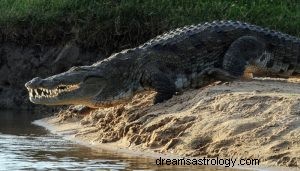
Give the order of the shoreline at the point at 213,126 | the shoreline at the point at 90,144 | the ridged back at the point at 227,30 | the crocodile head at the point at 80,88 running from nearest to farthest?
the shoreline at the point at 213,126 → the shoreline at the point at 90,144 → the crocodile head at the point at 80,88 → the ridged back at the point at 227,30

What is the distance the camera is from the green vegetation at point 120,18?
12.7m

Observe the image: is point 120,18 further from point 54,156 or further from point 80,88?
point 54,156

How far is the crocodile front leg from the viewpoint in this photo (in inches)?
356

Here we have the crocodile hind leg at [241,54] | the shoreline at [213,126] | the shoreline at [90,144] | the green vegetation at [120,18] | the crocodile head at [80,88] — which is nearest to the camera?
the shoreline at [213,126]

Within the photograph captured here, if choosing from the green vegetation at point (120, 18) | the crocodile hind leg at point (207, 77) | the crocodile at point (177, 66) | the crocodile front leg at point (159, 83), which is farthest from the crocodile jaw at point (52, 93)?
the green vegetation at point (120, 18)

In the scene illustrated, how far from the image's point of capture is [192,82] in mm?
A: 9438

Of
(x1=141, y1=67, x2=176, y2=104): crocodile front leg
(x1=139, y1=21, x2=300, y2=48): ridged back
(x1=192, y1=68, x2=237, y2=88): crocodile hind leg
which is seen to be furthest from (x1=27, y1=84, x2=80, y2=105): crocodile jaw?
(x1=192, y1=68, x2=237, y2=88): crocodile hind leg

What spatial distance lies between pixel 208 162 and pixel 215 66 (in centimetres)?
313

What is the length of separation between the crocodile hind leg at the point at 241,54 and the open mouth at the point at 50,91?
5.75 feet

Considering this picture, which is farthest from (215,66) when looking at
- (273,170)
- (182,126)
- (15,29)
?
(15,29)

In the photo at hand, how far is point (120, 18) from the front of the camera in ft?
42.0

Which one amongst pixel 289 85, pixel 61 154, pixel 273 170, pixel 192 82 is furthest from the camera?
pixel 192 82

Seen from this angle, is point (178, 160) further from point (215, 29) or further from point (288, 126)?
point (215, 29)

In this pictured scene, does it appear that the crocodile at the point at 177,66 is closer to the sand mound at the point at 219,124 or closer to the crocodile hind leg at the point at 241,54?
the crocodile hind leg at the point at 241,54
